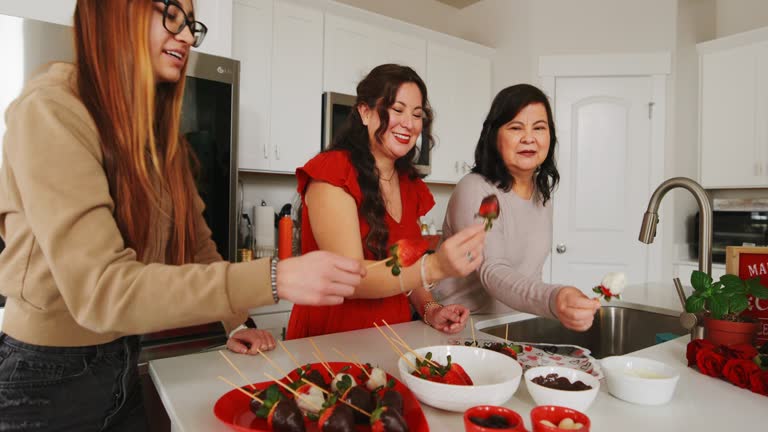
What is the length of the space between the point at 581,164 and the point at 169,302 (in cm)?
386

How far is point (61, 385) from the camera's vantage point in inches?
37.4

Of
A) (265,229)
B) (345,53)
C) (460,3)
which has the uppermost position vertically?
(460,3)

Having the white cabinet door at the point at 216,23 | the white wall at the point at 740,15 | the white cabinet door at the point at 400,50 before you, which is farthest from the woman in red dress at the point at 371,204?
the white wall at the point at 740,15

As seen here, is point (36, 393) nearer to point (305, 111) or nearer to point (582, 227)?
point (305, 111)

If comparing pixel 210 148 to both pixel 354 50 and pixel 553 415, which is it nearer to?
pixel 354 50

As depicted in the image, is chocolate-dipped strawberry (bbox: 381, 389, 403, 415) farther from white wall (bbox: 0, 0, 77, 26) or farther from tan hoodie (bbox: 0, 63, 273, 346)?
white wall (bbox: 0, 0, 77, 26)

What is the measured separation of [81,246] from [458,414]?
0.69 m

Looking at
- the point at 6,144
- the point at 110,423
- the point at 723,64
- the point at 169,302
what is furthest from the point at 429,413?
the point at 723,64

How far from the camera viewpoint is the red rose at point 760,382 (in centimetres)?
99

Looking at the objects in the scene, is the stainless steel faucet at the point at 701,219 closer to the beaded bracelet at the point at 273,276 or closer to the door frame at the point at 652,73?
the beaded bracelet at the point at 273,276

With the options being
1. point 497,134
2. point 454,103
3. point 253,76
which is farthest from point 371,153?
point 454,103

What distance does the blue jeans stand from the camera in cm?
92

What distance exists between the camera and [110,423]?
1048mm

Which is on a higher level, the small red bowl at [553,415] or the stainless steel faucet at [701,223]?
the stainless steel faucet at [701,223]
